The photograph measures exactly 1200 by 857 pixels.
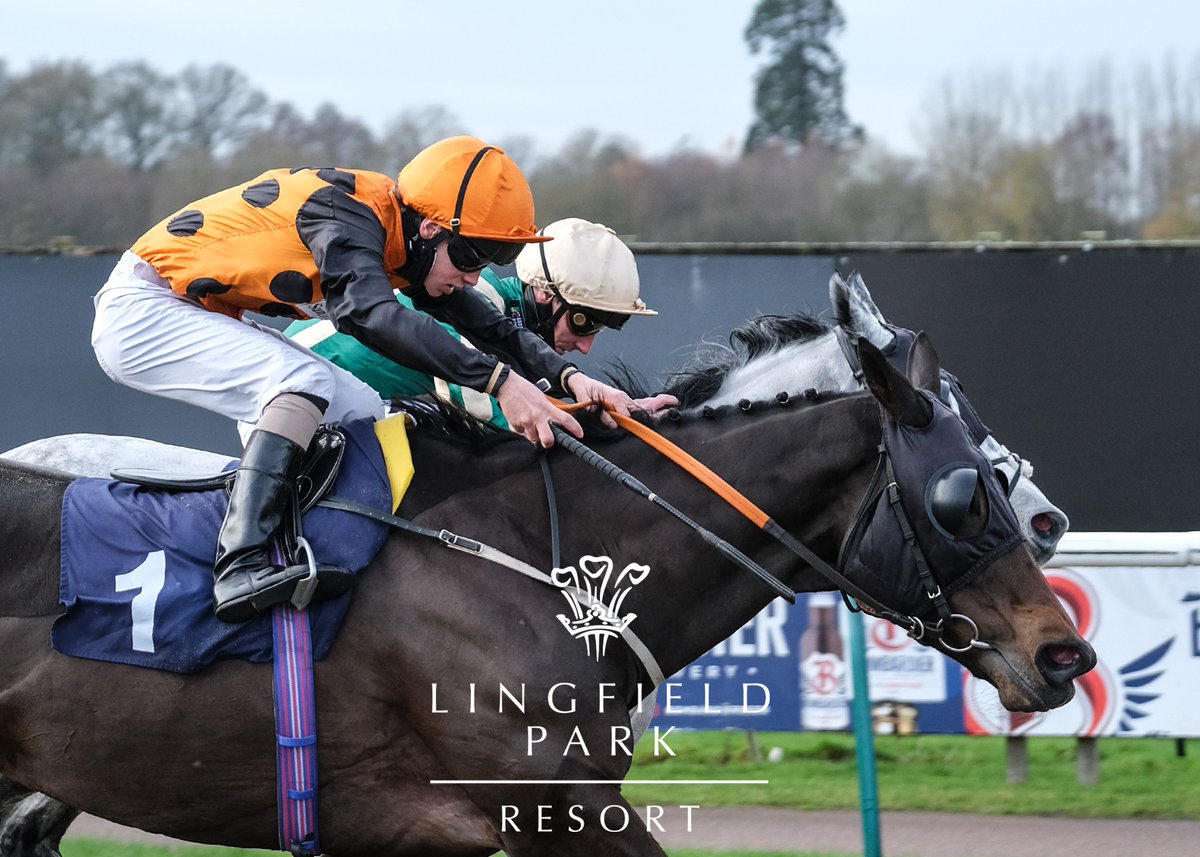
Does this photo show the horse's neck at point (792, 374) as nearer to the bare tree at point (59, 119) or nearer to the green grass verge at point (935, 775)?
the green grass verge at point (935, 775)

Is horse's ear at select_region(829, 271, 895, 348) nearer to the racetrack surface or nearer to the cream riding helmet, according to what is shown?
the cream riding helmet

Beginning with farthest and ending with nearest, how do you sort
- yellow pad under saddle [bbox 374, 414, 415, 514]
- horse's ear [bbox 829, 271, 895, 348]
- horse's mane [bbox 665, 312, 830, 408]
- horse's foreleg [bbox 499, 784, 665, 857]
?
horse's ear [bbox 829, 271, 895, 348] → horse's mane [bbox 665, 312, 830, 408] → yellow pad under saddle [bbox 374, 414, 415, 514] → horse's foreleg [bbox 499, 784, 665, 857]

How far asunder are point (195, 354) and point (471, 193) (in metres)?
0.72

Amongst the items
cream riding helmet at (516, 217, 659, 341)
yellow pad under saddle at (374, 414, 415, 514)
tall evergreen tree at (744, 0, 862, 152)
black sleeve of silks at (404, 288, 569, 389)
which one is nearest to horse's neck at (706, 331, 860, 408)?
black sleeve of silks at (404, 288, 569, 389)

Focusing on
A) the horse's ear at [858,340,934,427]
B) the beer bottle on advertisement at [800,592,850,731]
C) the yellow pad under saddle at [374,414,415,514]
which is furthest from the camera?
the beer bottle on advertisement at [800,592,850,731]

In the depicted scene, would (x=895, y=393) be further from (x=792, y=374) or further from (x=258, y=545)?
(x=258, y=545)

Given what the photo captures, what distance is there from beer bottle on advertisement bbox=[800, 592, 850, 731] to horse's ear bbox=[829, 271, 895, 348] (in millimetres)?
1497

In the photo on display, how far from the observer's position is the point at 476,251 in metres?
3.28

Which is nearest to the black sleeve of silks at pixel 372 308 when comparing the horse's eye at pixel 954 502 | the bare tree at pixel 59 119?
the horse's eye at pixel 954 502

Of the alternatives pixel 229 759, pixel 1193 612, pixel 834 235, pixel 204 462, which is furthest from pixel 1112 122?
pixel 229 759

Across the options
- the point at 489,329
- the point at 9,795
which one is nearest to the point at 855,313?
the point at 489,329

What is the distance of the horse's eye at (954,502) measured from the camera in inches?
118

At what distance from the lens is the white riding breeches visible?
3217 millimetres

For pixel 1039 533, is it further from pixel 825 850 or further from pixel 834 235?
pixel 834 235
